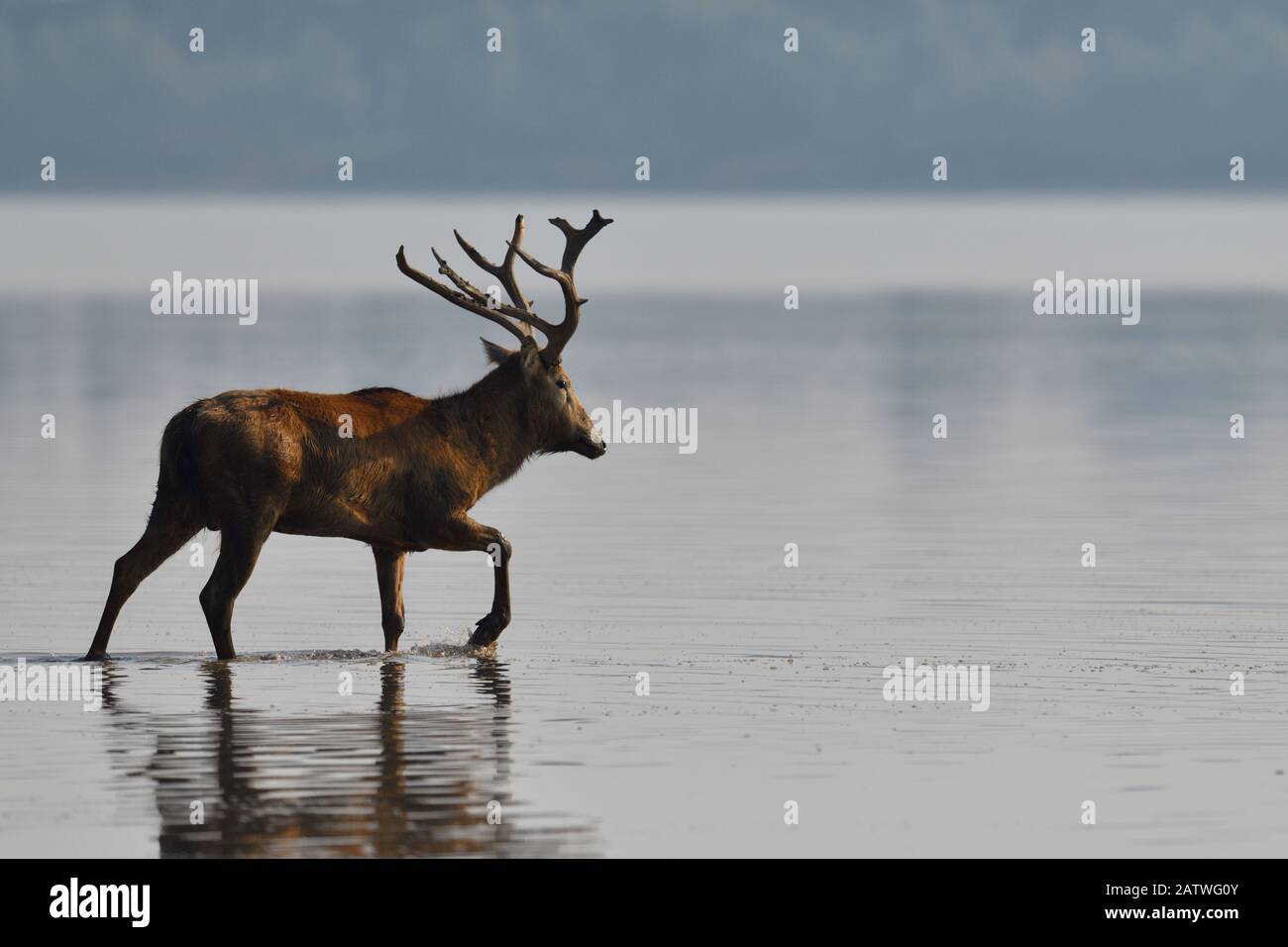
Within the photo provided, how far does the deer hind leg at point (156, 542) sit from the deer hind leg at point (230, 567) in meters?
0.40

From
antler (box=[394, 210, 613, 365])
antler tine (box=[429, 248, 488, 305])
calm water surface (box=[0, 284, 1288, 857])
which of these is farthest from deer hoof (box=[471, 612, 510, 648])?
antler tine (box=[429, 248, 488, 305])

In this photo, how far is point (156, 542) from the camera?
1936 centimetres

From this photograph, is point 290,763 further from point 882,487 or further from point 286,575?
point 882,487

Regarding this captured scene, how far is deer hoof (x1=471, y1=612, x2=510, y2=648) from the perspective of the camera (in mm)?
19531

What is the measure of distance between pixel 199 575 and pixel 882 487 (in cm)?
940

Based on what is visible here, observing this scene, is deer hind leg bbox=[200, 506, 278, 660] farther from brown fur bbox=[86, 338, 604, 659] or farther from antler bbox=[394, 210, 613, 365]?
antler bbox=[394, 210, 613, 365]

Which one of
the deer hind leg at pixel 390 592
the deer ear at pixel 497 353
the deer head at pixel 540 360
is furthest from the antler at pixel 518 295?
the deer hind leg at pixel 390 592

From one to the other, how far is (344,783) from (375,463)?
16.8 feet

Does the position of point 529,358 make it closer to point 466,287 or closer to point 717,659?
point 466,287

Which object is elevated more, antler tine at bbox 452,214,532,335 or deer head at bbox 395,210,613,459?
antler tine at bbox 452,214,532,335

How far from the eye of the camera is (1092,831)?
14.0m

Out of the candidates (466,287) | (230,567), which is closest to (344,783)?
(230,567)

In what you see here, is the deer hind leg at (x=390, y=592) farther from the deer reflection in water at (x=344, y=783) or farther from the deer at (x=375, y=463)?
the deer reflection in water at (x=344, y=783)

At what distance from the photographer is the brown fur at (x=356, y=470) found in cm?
1895
